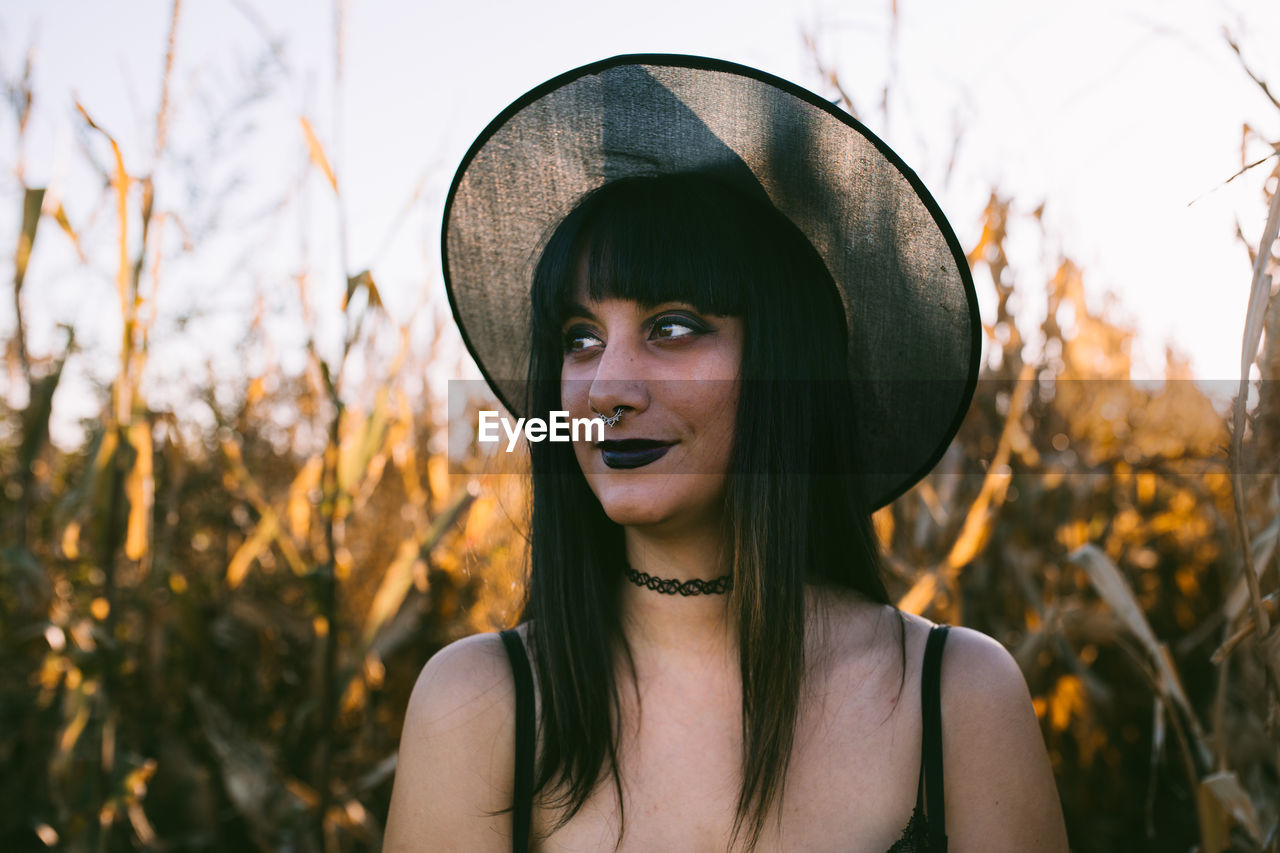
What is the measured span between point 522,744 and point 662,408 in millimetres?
528

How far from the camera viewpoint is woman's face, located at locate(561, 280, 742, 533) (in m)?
1.24

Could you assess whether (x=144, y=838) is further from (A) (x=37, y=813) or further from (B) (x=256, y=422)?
(B) (x=256, y=422)

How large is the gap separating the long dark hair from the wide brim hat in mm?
54

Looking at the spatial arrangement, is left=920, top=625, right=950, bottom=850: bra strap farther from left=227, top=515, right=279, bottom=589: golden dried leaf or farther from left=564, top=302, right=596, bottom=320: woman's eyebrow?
left=227, top=515, right=279, bottom=589: golden dried leaf

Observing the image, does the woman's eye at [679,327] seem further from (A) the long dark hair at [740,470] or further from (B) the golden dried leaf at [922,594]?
(B) the golden dried leaf at [922,594]

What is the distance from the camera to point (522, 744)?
1301 millimetres

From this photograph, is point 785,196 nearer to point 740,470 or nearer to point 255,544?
point 740,470

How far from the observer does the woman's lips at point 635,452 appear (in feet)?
4.09

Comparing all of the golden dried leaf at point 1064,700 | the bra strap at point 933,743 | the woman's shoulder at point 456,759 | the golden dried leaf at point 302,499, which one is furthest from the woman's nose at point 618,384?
the golden dried leaf at point 1064,700

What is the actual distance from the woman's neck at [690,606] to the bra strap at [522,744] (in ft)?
0.60

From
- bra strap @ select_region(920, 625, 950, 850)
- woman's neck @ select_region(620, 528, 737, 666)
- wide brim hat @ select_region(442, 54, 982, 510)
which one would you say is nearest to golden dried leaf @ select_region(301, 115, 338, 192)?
wide brim hat @ select_region(442, 54, 982, 510)

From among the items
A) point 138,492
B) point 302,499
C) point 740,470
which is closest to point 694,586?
point 740,470

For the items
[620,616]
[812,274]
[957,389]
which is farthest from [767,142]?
[620,616]

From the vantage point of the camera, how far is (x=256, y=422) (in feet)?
10.1
